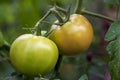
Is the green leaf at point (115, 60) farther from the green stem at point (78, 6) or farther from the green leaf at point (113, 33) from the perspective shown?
the green stem at point (78, 6)

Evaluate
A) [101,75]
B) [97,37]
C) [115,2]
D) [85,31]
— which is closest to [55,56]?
[85,31]

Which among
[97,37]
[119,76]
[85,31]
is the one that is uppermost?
[85,31]

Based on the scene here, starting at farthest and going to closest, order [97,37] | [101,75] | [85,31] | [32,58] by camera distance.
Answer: [97,37] → [101,75] → [85,31] → [32,58]

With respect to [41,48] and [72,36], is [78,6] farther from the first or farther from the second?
[41,48]

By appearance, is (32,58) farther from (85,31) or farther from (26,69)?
(85,31)

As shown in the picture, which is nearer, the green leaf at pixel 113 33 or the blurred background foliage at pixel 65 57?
the green leaf at pixel 113 33

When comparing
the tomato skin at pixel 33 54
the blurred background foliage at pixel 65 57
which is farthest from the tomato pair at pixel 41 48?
the blurred background foliage at pixel 65 57

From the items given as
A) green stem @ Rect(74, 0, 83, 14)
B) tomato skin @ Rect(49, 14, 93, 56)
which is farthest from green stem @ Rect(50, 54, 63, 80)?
green stem @ Rect(74, 0, 83, 14)
